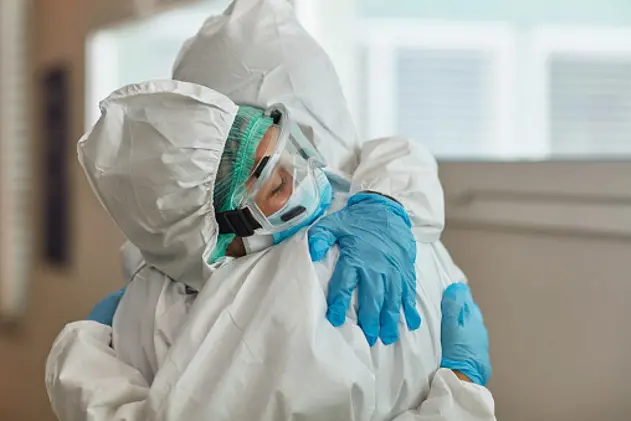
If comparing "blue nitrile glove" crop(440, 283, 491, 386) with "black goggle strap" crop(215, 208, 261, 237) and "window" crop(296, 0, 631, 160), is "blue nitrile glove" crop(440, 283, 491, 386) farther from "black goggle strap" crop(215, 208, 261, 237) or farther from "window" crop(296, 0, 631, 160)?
"window" crop(296, 0, 631, 160)

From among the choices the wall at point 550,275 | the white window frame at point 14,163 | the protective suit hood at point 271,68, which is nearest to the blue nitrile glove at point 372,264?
the protective suit hood at point 271,68

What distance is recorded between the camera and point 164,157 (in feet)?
3.32

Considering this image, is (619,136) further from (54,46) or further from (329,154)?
(54,46)

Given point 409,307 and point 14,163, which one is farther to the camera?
point 14,163

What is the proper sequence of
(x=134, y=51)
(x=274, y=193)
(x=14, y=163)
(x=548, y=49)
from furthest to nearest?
(x=14, y=163), (x=134, y=51), (x=548, y=49), (x=274, y=193)

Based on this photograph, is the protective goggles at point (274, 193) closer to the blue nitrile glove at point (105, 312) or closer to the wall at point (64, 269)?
the blue nitrile glove at point (105, 312)

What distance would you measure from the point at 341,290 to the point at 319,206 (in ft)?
0.61

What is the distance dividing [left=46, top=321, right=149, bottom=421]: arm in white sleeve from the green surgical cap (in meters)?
0.21

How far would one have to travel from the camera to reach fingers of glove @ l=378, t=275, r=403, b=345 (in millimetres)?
1009

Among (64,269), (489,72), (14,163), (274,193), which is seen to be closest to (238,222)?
(274,193)

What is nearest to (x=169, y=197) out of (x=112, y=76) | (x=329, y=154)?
(x=329, y=154)

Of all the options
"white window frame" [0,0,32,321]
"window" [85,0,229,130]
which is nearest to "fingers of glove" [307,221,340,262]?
"window" [85,0,229,130]

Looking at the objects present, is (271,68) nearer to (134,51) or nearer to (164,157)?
(164,157)

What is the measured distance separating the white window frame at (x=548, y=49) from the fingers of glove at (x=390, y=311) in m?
0.67
